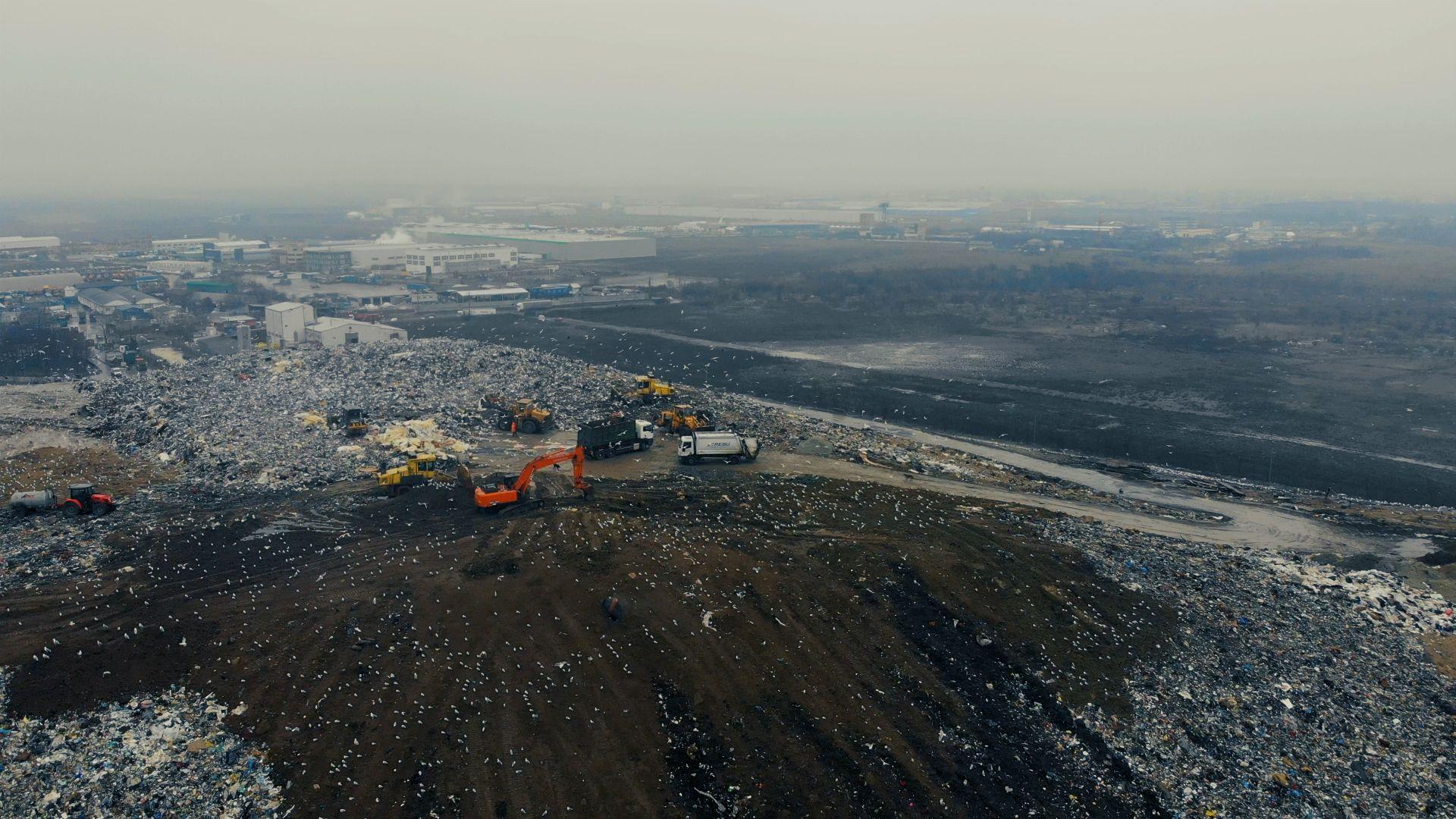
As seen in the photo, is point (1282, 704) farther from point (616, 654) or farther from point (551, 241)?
point (551, 241)

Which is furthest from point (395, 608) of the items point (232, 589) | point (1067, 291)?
point (1067, 291)

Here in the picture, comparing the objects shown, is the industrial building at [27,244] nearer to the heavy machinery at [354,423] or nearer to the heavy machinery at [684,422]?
the heavy machinery at [354,423]

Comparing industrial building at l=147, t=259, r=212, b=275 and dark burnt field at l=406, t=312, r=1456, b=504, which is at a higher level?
industrial building at l=147, t=259, r=212, b=275

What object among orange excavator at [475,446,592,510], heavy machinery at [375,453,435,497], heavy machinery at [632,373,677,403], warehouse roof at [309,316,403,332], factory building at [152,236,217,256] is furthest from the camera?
factory building at [152,236,217,256]

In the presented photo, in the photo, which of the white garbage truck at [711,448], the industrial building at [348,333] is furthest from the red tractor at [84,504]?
the industrial building at [348,333]

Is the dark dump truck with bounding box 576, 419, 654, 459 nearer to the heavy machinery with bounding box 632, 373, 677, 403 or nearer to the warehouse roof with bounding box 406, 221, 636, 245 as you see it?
the heavy machinery with bounding box 632, 373, 677, 403

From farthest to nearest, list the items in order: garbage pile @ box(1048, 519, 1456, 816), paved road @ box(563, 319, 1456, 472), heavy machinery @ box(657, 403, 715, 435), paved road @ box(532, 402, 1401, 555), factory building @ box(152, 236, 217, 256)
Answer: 1. factory building @ box(152, 236, 217, 256)
2. paved road @ box(563, 319, 1456, 472)
3. heavy machinery @ box(657, 403, 715, 435)
4. paved road @ box(532, 402, 1401, 555)
5. garbage pile @ box(1048, 519, 1456, 816)

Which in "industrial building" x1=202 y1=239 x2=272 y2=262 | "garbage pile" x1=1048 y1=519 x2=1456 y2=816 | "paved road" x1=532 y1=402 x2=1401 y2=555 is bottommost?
"garbage pile" x1=1048 y1=519 x2=1456 y2=816

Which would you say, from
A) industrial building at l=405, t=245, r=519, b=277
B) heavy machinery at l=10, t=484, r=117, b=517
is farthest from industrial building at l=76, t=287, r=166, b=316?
heavy machinery at l=10, t=484, r=117, b=517
